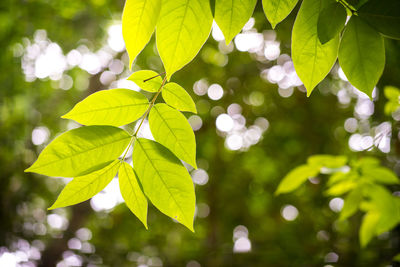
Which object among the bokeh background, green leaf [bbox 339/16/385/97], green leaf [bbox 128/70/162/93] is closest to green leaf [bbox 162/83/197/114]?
green leaf [bbox 128/70/162/93]

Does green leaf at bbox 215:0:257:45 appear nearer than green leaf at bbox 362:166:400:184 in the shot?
Yes

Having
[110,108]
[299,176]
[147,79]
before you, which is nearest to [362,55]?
[147,79]

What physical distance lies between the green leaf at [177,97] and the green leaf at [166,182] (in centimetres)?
15

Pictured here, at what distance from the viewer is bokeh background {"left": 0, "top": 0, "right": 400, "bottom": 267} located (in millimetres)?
4324

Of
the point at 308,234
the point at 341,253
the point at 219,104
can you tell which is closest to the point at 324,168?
the point at 341,253

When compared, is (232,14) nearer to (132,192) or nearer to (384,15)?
(384,15)

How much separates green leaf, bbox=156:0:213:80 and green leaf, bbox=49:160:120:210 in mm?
353

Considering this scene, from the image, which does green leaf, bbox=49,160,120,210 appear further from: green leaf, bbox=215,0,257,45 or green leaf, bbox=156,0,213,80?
green leaf, bbox=215,0,257,45

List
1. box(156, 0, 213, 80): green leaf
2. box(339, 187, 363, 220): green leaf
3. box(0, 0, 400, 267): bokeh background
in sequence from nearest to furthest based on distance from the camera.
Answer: box(156, 0, 213, 80): green leaf < box(339, 187, 363, 220): green leaf < box(0, 0, 400, 267): bokeh background

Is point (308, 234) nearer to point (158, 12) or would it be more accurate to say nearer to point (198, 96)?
point (198, 96)

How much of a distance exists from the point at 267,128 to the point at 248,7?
14.5 feet

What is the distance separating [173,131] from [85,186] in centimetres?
28

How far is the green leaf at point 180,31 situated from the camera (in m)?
0.71

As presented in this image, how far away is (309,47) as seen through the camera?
0.78 metres
